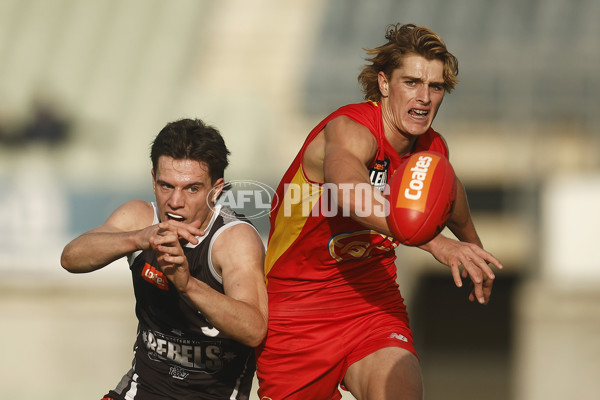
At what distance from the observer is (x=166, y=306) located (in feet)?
13.2

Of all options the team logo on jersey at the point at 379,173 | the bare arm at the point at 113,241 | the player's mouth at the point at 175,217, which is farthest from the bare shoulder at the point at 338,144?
the bare arm at the point at 113,241

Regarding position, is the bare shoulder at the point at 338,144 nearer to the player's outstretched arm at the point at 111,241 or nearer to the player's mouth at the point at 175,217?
the player's mouth at the point at 175,217

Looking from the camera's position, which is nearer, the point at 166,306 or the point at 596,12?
the point at 166,306

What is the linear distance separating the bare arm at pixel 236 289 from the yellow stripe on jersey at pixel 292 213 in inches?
10.1

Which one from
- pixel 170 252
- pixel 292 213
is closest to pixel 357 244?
pixel 292 213

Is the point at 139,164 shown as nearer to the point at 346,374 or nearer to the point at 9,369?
the point at 9,369

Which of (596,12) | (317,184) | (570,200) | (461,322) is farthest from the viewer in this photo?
(596,12)

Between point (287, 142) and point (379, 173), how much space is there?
9.93m

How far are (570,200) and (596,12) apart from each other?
669cm

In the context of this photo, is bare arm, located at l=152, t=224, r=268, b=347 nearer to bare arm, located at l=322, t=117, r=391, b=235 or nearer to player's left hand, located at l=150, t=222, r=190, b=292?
player's left hand, located at l=150, t=222, r=190, b=292

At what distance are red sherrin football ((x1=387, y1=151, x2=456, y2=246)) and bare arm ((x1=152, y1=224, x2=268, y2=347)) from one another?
771 mm

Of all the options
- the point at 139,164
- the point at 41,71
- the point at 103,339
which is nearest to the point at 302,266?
the point at 103,339

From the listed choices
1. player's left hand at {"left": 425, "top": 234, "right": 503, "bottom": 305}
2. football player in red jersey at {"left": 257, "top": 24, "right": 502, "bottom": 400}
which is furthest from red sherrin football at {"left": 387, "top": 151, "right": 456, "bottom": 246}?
football player in red jersey at {"left": 257, "top": 24, "right": 502, "bottom": 400}

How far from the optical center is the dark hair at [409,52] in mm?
4016
